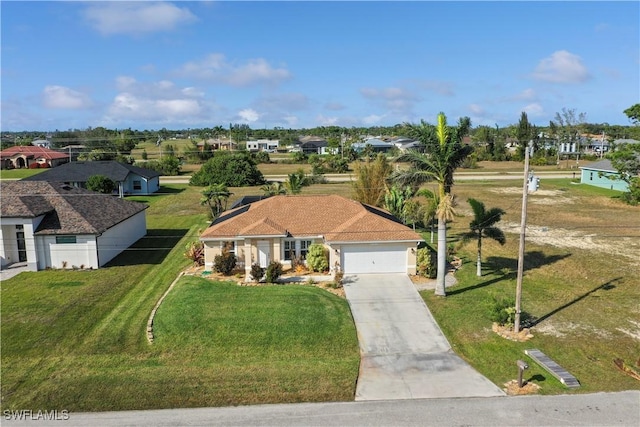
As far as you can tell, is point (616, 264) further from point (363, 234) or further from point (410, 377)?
point (410, 377)

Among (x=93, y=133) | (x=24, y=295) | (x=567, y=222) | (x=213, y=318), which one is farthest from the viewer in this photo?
(x=93, y=133)

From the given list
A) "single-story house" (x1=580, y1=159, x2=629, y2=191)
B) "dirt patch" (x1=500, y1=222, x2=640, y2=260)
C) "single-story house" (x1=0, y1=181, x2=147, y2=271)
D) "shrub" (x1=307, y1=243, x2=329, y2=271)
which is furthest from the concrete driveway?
"single-story house" (x1=580, y1=159, x2=629, y2=191)

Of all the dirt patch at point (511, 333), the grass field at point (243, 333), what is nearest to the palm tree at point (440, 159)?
the dirt patch at point (511, 333)

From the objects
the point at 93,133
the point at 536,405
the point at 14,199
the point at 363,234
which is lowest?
the point at 536,405

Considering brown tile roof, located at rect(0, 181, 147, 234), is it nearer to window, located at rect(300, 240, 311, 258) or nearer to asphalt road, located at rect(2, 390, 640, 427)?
window, located at rect(300, 240, 311, 258)

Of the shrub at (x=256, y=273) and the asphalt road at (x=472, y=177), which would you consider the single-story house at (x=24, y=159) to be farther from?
the shrub at (x=256, y=273)

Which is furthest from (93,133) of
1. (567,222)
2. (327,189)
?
(567,222)
